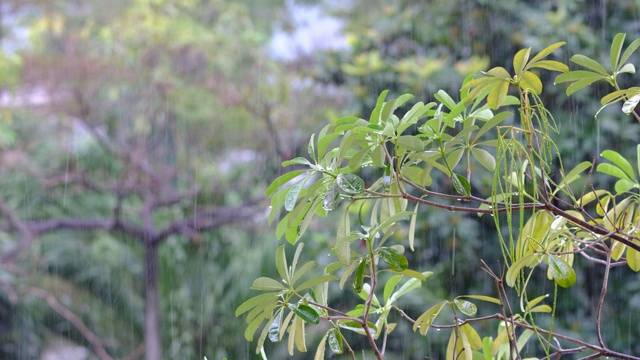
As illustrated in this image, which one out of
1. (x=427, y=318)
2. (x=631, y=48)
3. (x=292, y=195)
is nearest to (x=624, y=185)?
(x=631, y=48)

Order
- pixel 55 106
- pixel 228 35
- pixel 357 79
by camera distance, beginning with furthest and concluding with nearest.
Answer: pixel 228 35, pixel 55 106, pixel 357 79

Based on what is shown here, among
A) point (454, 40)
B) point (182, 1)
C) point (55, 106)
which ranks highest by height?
point (182, 1)

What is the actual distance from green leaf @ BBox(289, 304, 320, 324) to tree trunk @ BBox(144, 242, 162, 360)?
2670mm

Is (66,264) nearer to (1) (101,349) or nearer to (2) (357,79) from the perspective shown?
(1) (101,349)

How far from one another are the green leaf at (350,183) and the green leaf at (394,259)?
0.06 m

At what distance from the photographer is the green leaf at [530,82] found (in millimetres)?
609

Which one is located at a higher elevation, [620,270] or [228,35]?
[228,35]

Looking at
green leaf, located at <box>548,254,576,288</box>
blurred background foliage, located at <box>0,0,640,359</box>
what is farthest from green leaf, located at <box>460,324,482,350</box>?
blurred background foliage, located at <box>0,0,640,359</box>

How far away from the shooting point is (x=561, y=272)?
0.55 meters

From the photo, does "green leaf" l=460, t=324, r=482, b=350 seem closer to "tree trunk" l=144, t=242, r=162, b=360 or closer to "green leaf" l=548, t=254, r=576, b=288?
"green leaf" l=548, t=254, r=576, b=288

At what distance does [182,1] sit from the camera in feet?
11.6

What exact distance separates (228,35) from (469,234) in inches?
72.2

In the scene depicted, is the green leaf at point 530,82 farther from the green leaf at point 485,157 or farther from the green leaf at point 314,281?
the green leaf at point 314,281

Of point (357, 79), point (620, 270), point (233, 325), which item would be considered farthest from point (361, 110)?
point (233, 325)
